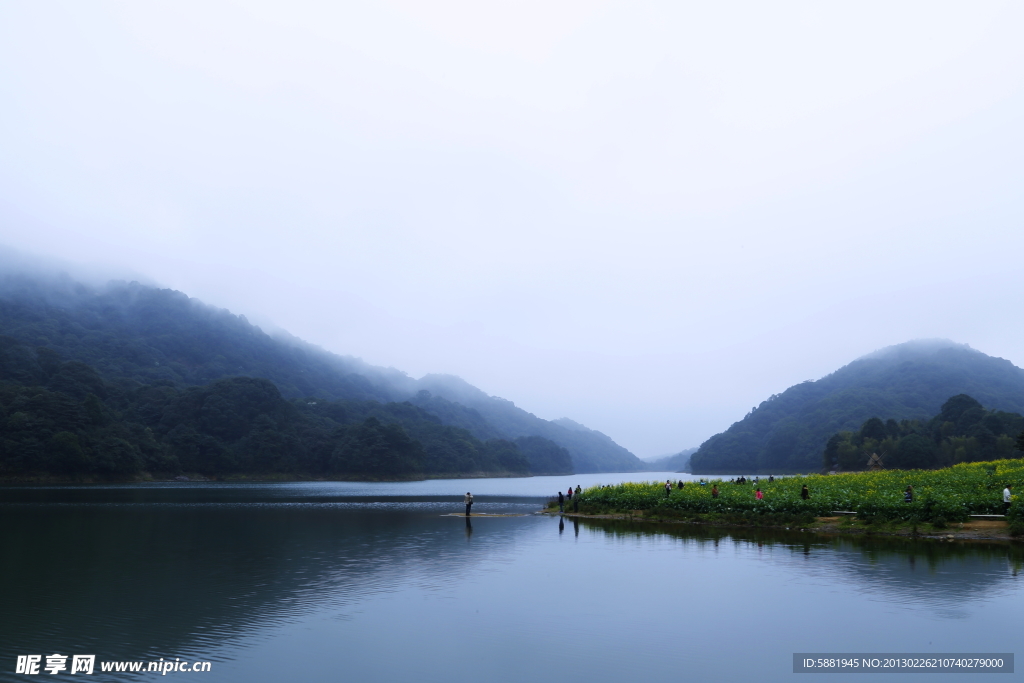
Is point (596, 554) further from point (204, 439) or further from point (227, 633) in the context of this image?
point (204, 439)

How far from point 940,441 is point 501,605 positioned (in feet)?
429

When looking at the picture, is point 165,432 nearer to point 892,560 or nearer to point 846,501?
point 846,501

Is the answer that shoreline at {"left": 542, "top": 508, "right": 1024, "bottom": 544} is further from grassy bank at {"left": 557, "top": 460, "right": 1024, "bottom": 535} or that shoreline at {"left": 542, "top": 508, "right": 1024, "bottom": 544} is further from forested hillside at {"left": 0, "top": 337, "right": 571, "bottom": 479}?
forested hillside at {"left": 0, "top": 337, "right": 571, "bottom": 479}

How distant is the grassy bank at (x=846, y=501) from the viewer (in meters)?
34.1

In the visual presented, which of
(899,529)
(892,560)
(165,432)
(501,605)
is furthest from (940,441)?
(165,432)

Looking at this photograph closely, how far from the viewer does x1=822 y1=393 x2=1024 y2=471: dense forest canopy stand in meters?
108

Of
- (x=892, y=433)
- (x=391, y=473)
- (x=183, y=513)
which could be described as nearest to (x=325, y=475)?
(x=391, y=473)

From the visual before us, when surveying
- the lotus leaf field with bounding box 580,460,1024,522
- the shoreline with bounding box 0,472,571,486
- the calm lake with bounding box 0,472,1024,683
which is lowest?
the shoreline with bounding box 0,472,571,486

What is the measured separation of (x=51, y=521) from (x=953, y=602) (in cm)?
5192

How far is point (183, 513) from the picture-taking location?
5519cm

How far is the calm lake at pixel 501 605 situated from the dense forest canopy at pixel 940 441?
89.2 meters

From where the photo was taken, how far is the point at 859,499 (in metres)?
39.4

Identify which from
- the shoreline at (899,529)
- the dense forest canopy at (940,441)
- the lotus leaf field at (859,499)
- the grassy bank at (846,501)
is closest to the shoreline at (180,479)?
the lotus leaf field at (859,499)

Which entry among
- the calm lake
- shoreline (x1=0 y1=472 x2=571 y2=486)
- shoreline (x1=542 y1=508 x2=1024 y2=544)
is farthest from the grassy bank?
shoreline (x1=0 y1=472 x2=571 y2=486)
